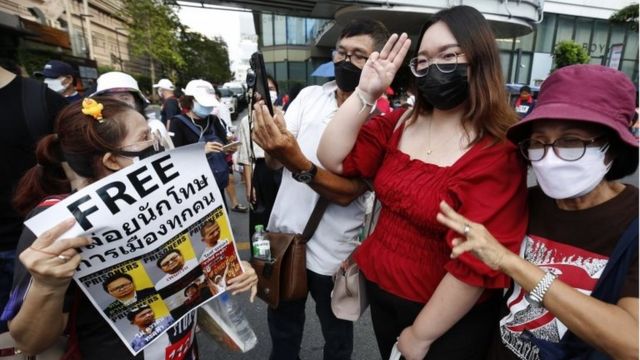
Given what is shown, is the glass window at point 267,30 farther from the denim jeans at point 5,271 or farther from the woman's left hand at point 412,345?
the woman's left hand at point 412,345

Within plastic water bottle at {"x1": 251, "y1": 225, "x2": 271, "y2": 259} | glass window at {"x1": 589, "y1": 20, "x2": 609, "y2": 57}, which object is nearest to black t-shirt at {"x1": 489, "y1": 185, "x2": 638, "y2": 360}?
plastic water bottle at {"x1": 251, "y1": 225, "x2": 271, "y2": 259}

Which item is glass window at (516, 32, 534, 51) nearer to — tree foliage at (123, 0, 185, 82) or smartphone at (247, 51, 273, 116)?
tree foliage at (123, 0, 185, 82)

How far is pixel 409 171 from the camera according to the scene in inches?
51.9

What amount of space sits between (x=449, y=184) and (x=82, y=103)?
1.27m

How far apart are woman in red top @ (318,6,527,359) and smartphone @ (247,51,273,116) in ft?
0.98

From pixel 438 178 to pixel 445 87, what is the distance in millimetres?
337

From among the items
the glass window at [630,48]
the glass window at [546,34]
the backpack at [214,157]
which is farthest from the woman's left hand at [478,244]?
the glass window at [630,48]

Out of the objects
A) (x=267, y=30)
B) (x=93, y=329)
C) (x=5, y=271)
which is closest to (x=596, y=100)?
(x=93, y=329)

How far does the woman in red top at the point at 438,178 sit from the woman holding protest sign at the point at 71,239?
0.79m

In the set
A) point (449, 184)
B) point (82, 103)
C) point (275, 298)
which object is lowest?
point (275, 298)

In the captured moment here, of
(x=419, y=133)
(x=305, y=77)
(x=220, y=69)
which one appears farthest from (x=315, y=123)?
(x=220, y=69)

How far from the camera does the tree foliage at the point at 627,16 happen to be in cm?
1982

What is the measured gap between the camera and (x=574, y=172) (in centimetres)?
99

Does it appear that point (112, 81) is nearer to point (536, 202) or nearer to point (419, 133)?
point (419, 133)
